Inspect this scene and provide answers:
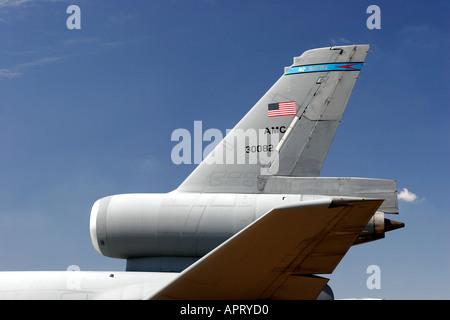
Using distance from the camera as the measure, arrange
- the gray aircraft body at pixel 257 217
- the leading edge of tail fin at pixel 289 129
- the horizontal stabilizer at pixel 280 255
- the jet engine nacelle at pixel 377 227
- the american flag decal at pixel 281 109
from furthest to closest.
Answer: the american flag decal at pixel 281 109 → the leading edge of tail fin at pixel 289 129 → the jet engine nacelle at pixel 377 227 → the gray aircraft body at pixel 257 217 → the horizontal stabilizer at pixel 280 255

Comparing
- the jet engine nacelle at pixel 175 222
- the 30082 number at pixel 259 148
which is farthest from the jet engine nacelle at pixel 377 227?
the 30082 number at pixel 259 148

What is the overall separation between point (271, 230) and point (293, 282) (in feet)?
4.68

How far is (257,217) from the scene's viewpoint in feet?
23.5

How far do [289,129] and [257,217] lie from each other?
7.31 feet

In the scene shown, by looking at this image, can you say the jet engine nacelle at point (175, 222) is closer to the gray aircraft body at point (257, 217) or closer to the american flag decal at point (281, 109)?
the gray aircraft body at point (257, 217)

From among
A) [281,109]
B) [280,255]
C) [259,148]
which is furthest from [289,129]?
[280,255]

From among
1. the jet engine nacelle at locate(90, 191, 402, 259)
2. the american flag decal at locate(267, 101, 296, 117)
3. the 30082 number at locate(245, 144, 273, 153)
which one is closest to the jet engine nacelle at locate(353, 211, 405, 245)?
the jet engine nacelle at locate(90, 191, 402, 259)

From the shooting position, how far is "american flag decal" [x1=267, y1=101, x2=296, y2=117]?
877 centimetres

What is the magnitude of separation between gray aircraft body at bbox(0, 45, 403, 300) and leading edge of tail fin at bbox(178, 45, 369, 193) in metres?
0.02

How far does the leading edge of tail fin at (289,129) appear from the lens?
27.1 feet

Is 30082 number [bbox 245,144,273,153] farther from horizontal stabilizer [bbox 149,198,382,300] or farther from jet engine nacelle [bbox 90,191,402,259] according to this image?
horizontal stabilizer [bbox 149,198,382,300]

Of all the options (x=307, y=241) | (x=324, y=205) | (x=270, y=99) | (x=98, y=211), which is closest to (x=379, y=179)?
(x=270, y=99)

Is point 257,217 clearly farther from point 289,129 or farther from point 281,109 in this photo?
point 281,109
